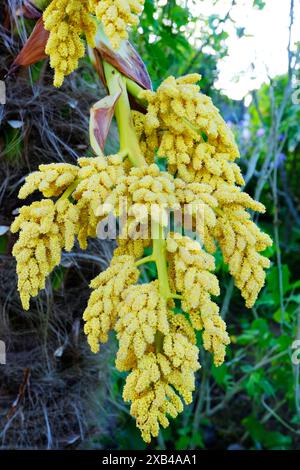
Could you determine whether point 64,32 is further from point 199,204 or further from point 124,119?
point 199,204

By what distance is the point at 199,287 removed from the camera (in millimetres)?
524

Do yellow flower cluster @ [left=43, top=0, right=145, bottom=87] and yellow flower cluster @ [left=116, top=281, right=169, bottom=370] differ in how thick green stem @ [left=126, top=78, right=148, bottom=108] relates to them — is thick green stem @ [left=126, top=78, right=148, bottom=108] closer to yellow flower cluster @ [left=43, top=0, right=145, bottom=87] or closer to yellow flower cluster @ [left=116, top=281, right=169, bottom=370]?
yellow flower cluster @ [left=43, top=0, right=145, bottom=87]

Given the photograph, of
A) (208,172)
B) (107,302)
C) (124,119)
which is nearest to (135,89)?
(124,119)

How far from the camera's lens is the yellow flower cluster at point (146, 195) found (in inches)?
21.0

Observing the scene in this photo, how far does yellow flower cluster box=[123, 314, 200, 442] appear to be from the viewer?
52 centimetres

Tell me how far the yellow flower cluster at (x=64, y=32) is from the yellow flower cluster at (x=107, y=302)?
0.85 ft

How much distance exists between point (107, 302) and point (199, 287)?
9 centimetres

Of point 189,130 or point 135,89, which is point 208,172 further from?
point 135,89

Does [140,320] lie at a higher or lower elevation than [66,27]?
lower

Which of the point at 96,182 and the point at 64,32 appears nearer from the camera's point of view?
the point at 96,182

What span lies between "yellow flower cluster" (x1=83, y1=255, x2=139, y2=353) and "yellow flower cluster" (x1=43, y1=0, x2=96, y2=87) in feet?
0.85

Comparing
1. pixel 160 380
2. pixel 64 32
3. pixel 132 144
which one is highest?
pixel 64 32
